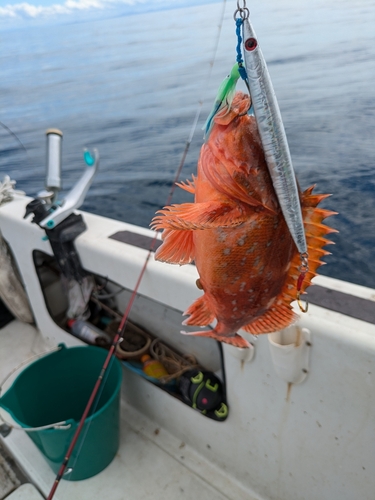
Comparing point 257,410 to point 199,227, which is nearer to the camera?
point 199,227

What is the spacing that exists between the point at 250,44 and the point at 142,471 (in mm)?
2699

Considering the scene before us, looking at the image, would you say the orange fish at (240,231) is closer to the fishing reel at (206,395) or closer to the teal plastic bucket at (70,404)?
the fishing reel at (206,395)

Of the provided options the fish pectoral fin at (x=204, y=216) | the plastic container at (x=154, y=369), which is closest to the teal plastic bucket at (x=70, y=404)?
the plastic container at (x=154, y=369)

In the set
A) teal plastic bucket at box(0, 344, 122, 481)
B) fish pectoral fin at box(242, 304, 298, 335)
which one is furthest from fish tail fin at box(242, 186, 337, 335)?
teal plastic bucket at box(0, 344, 122, 481)

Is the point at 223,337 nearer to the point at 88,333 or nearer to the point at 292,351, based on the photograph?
the point at 292,351

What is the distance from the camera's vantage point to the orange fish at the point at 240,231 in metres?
0.71

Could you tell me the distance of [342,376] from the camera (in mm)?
1454

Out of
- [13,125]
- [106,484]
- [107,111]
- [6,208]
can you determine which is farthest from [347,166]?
[13,125]

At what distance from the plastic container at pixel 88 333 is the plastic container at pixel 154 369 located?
1.29 feet

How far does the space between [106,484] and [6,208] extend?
241 centimetres

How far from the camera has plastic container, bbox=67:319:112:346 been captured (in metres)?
2.79

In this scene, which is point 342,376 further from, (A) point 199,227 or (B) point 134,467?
(B) point 134,467

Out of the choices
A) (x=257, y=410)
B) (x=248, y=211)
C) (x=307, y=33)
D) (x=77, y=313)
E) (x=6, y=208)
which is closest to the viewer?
(x=248, y=211)

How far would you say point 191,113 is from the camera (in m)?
8.73
